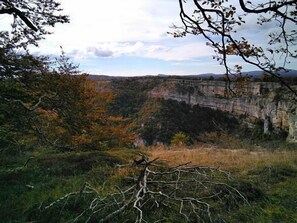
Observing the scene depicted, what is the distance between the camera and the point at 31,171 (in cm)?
846

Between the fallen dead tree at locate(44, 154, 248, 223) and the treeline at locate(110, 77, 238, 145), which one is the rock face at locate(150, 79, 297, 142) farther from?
the fallen dead tree at locate(44, 154, 248, 223)

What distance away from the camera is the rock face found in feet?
99.2

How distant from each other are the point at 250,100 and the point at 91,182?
40000mm

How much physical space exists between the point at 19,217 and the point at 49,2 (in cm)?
450

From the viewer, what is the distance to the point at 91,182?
7.25 m

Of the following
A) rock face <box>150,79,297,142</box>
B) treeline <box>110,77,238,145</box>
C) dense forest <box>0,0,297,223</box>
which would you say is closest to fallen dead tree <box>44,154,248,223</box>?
dense forest <box>0,0,297,223</box>

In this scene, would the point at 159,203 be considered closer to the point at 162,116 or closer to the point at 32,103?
the point at 32,103

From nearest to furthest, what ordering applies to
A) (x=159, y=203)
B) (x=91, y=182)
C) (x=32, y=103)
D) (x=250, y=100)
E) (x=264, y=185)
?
1. (x=159, y=203)
2. (x=264, y=185)
3. (x=91, y=182)
4. (x=32, y=103)
5. (x=250, y=100)

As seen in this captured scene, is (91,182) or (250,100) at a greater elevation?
(91,182)

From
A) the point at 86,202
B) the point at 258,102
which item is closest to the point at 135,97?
the point at 258,102

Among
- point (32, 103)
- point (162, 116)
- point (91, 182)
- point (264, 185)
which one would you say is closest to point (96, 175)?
point (91, 182)

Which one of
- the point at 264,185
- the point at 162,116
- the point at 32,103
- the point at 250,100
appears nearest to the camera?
the point at 264,185

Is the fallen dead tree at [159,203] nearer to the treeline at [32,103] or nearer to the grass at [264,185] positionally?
the grass at [264,185]

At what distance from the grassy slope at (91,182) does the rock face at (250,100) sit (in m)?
2.14
